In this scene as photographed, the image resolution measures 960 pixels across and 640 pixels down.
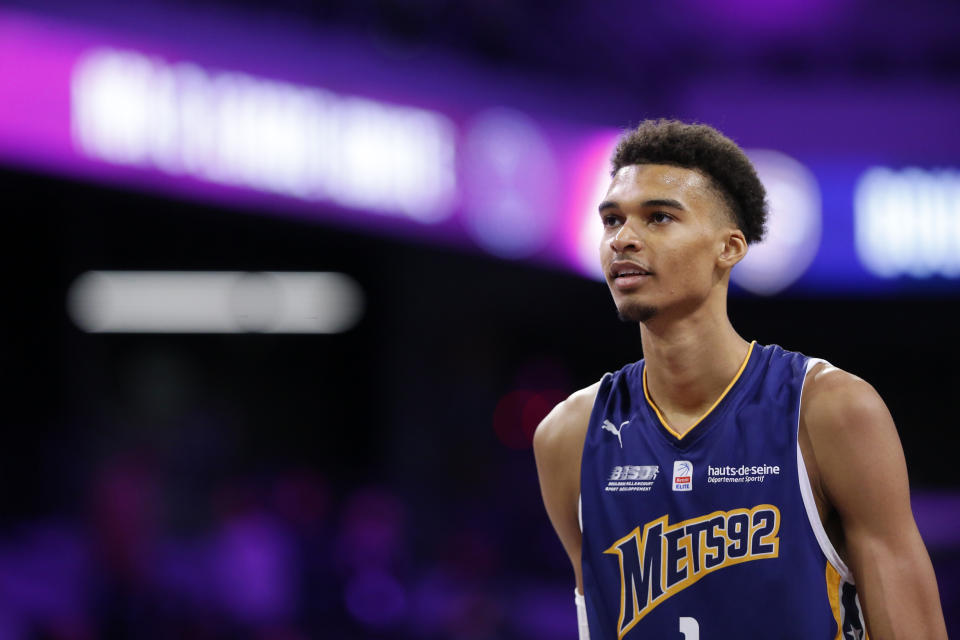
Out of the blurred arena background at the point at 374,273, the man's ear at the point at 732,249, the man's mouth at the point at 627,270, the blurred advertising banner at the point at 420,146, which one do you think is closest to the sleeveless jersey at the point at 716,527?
the man's ear at the point at 732,249

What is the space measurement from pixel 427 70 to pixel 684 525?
5.70m

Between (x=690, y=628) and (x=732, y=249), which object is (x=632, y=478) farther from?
(x=732, y=249)

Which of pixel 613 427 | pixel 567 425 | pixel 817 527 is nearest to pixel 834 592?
pixel 817 527

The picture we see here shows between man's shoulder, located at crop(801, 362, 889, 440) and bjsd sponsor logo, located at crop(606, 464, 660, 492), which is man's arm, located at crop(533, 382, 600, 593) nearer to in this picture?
bjsd sponsor logo, located at crop(606, 464, 660, 492)

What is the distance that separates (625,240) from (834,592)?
83 cm

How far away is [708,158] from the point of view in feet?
8.18

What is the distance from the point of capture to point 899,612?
2.12m

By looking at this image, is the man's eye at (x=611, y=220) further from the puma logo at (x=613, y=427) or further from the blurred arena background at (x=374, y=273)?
the blurred arena background at (x=374, y=273)

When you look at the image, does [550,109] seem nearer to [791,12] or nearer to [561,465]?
[791,12]

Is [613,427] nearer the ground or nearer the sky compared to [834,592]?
nearer the sky

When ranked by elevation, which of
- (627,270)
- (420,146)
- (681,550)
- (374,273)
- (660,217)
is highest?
(374,273)

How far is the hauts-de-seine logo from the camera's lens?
2371mm

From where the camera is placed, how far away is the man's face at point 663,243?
240 cm

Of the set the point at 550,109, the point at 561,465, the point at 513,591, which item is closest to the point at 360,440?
the point at 513,591
